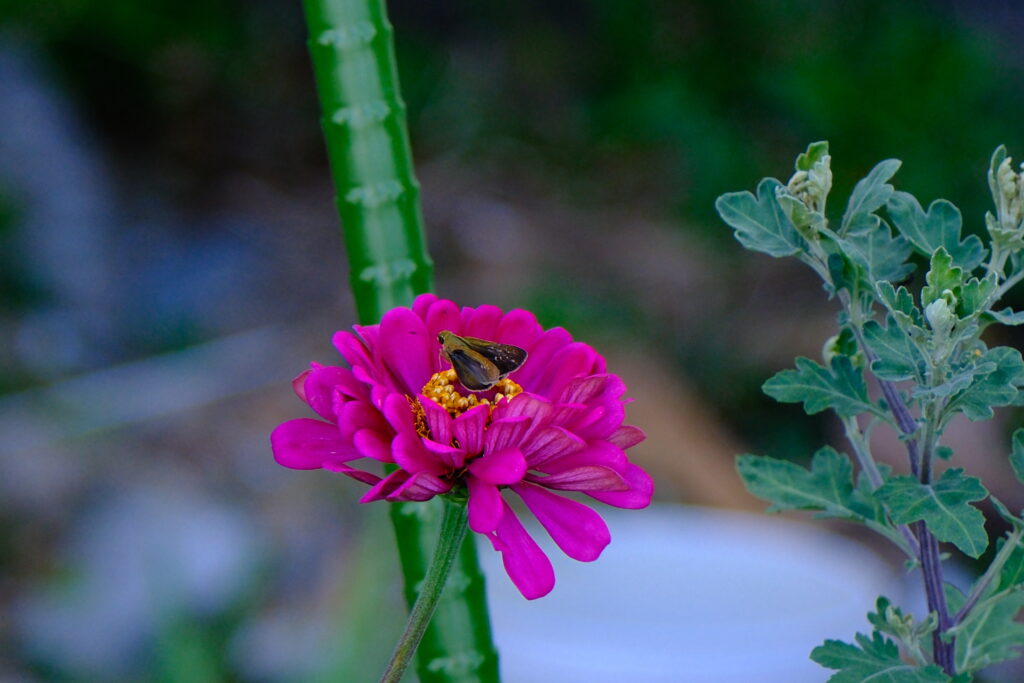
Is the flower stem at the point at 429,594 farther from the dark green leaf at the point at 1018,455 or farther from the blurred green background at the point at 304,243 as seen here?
the blurred green background at the point at 304,243

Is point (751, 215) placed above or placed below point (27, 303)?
below

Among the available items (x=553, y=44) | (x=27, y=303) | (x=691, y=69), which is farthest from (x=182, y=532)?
(x=553, y=44)

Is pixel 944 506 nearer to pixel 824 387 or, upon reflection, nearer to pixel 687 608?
pixel 824 387

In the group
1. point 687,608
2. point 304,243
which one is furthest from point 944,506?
point 304,243

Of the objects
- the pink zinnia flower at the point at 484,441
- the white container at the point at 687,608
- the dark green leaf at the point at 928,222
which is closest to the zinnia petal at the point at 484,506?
the pink zinnia flower at the point at 484,441

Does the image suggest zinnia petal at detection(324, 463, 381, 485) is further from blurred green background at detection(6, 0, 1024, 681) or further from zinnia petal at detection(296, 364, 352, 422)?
blurred green background at detection(6, 0, 1024, 681)

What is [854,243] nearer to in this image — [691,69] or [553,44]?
[691,69]

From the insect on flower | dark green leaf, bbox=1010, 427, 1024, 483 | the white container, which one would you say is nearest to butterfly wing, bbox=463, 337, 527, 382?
the insect on flower
